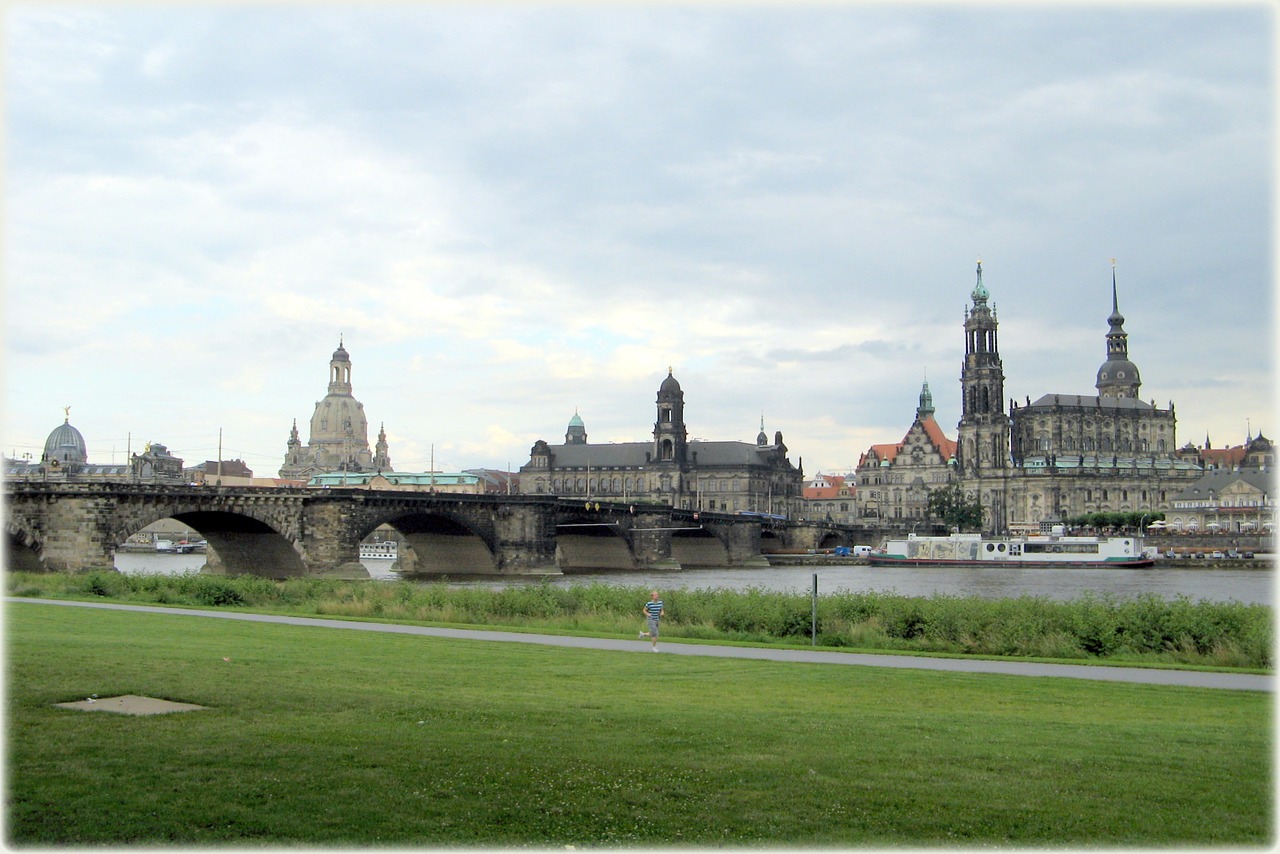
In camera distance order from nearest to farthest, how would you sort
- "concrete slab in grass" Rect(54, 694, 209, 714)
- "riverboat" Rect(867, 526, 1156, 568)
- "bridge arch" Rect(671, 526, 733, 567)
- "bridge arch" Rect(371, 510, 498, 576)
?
"concrete slab in grass" Rect(54, 694, 209, 714), "bridge arch" Rect(371, 510, 498, 576), "riverboat" Rect(867, 526, 1156, 568), "bridge arch" Rect(671, 526, 733, 567)

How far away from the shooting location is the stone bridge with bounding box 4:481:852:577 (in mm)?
59688

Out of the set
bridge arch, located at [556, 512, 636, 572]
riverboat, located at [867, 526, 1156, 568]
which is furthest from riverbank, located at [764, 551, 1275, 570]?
bridge arch, located at [556, 512, 636, 572]

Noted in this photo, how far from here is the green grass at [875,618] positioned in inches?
976

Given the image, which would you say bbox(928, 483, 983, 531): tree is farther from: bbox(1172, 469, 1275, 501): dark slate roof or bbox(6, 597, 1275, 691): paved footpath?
bbox(6, 597, 1275, 691): paved footpath

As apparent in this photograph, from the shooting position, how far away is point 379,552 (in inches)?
5507

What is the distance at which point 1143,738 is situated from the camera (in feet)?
44.7

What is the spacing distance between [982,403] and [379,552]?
9184cm

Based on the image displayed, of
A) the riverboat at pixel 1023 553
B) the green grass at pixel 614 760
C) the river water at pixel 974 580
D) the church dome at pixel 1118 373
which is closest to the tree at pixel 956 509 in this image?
the church dome at pixel 1118 373

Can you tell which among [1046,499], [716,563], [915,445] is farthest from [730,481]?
[716,563]

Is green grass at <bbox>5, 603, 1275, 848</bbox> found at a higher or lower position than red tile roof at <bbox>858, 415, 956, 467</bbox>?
lower

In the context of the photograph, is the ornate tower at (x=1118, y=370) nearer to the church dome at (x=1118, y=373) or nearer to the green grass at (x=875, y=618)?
the church dome at (x=1118, y=373)

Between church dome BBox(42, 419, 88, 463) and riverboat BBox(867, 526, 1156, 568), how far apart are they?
404 feet

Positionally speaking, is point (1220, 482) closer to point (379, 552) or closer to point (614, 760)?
point (379, 552)

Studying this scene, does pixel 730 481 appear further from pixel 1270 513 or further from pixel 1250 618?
pixel 1250 618
